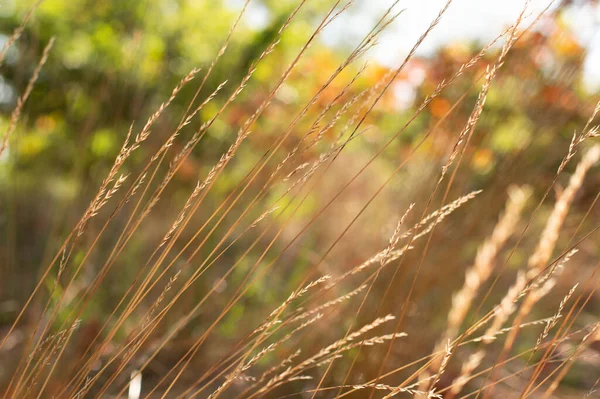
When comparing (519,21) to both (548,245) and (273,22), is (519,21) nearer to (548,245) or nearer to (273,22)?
(548,245)

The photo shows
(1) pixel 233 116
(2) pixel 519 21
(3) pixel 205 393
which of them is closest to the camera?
(2) pixel 519 21

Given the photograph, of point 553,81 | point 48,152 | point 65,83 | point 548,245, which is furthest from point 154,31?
point 548,245

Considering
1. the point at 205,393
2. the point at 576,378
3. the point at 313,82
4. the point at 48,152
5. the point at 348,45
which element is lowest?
the point at 576,378

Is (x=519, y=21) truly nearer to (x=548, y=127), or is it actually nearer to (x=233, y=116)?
(x=548, y=127)

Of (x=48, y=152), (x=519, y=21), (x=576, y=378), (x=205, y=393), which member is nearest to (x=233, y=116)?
(x=48, y=152)

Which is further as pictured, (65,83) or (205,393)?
(65,83)

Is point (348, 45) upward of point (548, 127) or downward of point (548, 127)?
upward

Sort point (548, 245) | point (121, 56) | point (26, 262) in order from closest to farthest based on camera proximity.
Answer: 1. point (548, 245)
2. point (121, 56)
3. point (26, 262)
